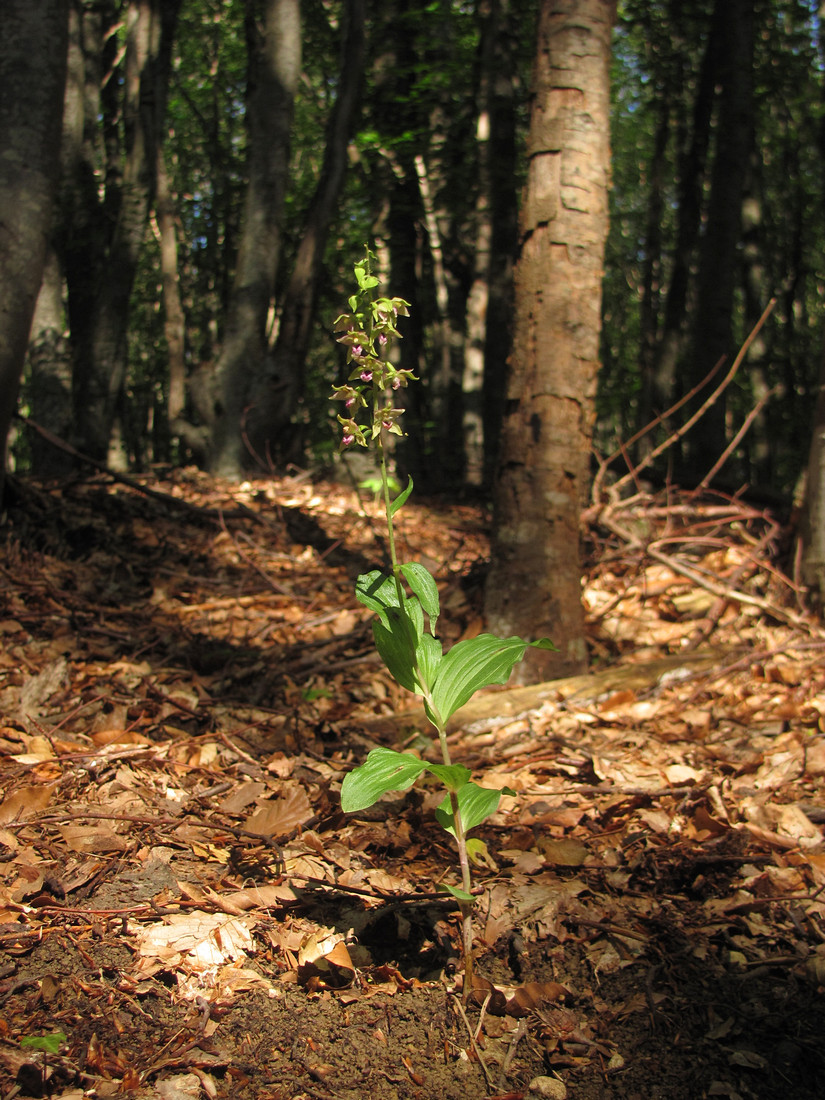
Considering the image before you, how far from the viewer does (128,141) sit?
9484 millimetres

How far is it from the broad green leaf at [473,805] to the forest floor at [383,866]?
360 millimetres

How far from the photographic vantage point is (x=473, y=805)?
162cm

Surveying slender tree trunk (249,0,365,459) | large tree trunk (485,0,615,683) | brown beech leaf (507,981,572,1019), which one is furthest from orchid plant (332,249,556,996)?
slender tree trunk (249,0,365,459)

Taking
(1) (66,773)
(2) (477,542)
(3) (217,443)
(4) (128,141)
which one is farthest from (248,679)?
(4) (128,141)

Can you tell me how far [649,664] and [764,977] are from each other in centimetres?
178

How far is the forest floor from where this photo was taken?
1.48m

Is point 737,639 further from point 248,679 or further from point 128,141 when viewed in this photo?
point 128,141

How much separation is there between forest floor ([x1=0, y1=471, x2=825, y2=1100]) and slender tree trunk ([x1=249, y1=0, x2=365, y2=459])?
384cm

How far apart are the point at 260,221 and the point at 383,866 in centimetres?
721

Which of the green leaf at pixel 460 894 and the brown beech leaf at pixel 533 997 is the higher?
the green leaf at pixel 460 894

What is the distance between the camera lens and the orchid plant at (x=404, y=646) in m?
1.61

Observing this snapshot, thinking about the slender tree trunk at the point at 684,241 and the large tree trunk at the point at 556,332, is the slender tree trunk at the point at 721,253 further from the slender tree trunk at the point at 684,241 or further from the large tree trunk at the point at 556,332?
the large tree trunk at the point at 556,332

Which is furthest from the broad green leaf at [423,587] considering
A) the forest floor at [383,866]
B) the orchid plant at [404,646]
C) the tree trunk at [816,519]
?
the tree trunk at [816,519]

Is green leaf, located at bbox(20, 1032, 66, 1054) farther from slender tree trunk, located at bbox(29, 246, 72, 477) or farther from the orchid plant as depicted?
slender tree trunk, located at bbox(29, 246, 72, 477)
